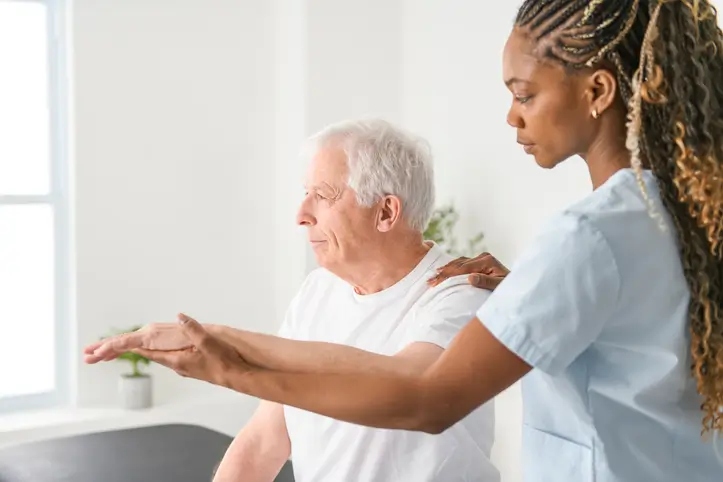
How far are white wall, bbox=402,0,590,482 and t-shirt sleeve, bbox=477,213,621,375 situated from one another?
2.23 m

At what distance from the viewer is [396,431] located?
169 centimetres

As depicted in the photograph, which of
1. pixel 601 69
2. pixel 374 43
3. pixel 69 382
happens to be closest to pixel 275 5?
pixel 374 43

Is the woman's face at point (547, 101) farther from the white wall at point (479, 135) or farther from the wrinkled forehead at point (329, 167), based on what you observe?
the white wall at point (479, 135)

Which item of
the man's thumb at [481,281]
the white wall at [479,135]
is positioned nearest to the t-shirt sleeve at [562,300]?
the man's thumb at [481,281]

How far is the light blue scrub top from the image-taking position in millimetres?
1070

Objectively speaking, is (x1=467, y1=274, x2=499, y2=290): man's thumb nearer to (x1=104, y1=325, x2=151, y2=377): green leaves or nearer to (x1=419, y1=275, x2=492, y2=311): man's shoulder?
(x1=419, y1=275, x2=492, y2=311): man's shoulder

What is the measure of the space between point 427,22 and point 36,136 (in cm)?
175

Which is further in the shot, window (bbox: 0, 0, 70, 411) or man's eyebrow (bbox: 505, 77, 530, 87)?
window (bbox: 0, 0, 70, 411)

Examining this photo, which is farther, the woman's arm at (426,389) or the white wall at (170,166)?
the white wall at (170,166)

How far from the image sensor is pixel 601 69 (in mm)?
1146

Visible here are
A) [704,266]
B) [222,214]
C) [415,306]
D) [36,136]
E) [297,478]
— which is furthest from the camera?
[222,214]

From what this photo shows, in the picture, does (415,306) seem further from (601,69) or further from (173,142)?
(173,142)

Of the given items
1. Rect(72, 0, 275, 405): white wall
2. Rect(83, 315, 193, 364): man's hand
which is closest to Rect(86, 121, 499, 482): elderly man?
Rect(83, 315, 193, 364): man's hand

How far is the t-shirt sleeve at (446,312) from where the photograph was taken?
1541 mm
